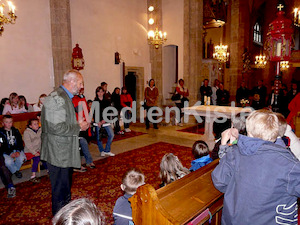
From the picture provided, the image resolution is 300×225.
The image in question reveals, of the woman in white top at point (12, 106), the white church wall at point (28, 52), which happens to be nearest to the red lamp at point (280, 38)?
the woman in white top at point (12, 106)

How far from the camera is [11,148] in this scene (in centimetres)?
453

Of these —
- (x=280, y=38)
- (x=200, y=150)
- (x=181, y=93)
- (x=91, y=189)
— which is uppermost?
(x=280, y=38)

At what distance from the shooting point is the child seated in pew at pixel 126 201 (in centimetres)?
227

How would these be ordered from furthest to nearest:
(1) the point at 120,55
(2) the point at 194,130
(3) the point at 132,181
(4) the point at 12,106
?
1. (1) the point at 120,55
2. (2) the point at 194,130
3. (4) the point at 12,106
4. (3) the point at 132,181

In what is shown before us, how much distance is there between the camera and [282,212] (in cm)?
158

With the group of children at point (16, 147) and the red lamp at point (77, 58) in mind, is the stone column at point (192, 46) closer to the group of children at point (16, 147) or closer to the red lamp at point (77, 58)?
the red lamp at point (77, 58)

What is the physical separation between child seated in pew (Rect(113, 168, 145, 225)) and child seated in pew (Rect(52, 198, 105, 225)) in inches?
44.0

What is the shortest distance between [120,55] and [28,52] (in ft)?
12.9

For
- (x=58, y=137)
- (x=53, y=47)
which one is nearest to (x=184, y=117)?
(x=53, y=47)

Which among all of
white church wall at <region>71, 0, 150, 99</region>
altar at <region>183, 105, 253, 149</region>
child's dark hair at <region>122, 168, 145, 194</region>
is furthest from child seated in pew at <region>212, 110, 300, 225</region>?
white church wall at <region>71, 0, 150, 99</region>

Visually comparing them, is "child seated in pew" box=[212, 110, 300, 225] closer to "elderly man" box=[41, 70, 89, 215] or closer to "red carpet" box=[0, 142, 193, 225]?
"elderly man" box=[41, 70, 89, 215]

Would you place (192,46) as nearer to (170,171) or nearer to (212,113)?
(212,113)

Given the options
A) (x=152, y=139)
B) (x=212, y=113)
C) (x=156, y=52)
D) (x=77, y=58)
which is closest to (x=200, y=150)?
(x=212, y=113)

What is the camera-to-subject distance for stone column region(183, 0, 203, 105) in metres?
10.1
